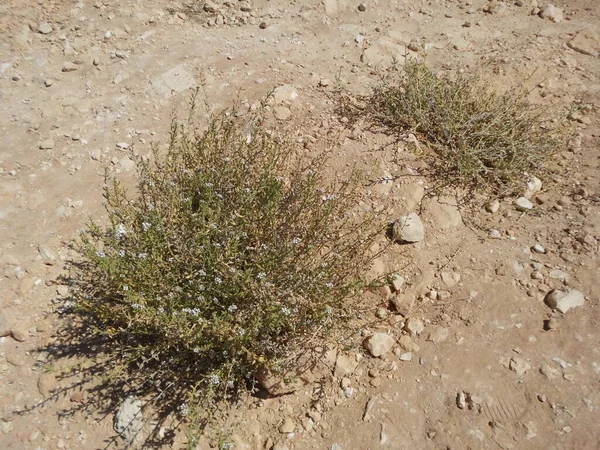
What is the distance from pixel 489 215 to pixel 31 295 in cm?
→ 371

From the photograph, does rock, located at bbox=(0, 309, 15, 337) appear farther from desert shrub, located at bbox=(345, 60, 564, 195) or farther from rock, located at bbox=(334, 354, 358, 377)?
desert shrub, located at bbox=(345, 60, 564, 195)

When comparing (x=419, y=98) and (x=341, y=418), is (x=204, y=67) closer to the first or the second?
(x=419, y=98)

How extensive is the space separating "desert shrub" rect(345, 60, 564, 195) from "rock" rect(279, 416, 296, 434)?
2.24m

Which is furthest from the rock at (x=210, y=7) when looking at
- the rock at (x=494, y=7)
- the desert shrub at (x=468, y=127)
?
the rock at (x=494, y=7)

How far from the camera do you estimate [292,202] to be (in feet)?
11.3

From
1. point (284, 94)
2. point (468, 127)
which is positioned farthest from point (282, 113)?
point (468, 127)

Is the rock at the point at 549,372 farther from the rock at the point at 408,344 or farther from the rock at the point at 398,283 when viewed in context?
the rock at the point at 398,283

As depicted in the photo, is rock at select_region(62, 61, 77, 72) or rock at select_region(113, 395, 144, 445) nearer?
rock at select_region(113, 395, 144, 445)

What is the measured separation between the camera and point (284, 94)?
174 inches

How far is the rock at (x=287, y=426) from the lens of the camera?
2.87 meters

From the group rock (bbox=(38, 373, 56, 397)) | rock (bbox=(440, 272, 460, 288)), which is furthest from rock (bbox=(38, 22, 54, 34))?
rock (bbox=(440, 272, 460, 288))

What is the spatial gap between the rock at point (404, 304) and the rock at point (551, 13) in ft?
13.6

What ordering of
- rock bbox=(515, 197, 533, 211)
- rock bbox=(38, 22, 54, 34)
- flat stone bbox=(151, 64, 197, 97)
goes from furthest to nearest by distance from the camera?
rock bbox=(38, 22, 54, 34)
flat stone bbox=(151, 64, 197, 97)
rock bbox=(515, 197, 533, 211)

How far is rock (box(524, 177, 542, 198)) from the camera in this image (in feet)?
12.6
